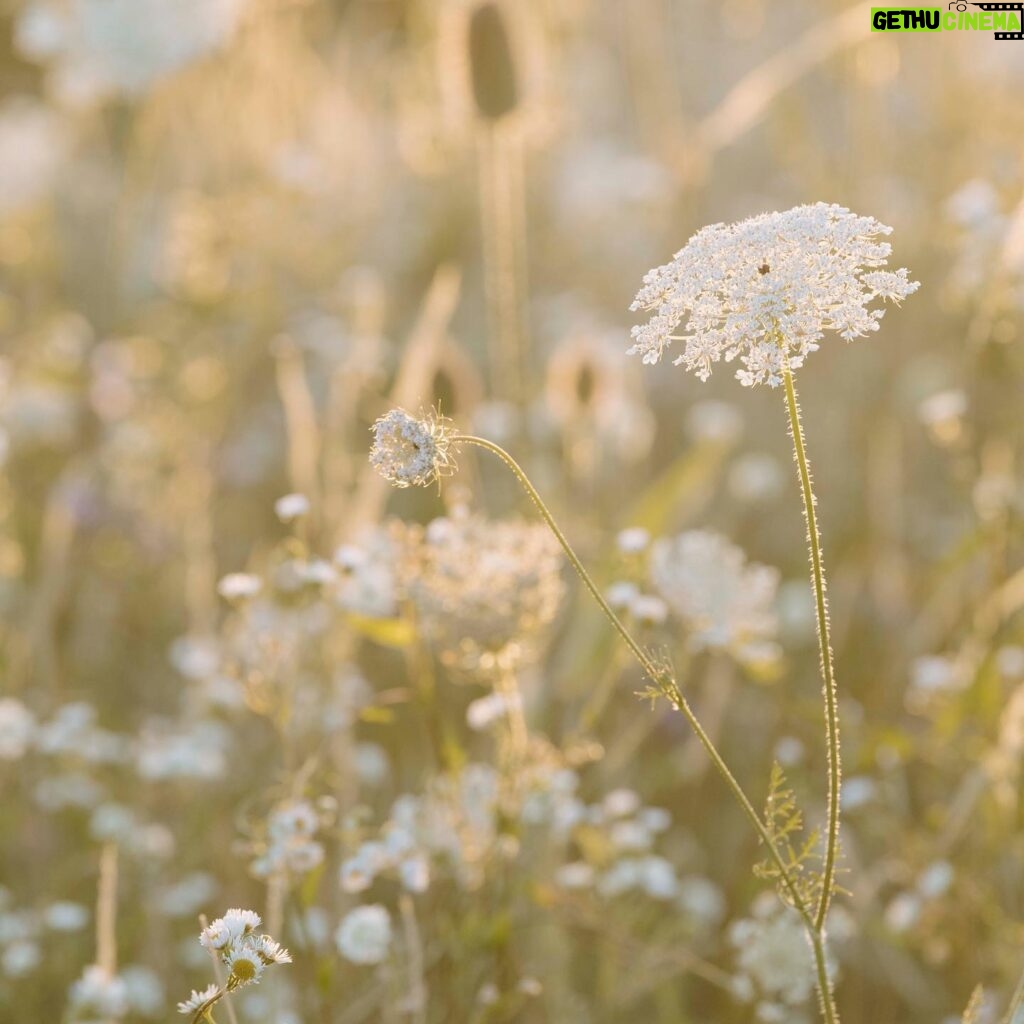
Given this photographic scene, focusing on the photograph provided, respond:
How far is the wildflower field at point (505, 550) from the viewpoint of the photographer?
5.70 feet

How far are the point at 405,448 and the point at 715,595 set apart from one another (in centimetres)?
105

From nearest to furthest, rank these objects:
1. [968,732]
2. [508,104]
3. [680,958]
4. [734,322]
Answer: [734,322], [680,958], [968,732], [508,104]

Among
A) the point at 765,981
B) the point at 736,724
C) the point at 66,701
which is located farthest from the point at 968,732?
the point at 66,701

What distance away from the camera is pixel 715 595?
2.14 metres

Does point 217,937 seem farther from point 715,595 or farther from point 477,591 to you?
point 715,595

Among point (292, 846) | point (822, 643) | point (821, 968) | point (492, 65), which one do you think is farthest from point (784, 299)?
point (492, 65)

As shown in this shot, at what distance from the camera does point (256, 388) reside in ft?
13.8

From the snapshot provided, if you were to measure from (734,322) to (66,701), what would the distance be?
→ 1978 millimetres

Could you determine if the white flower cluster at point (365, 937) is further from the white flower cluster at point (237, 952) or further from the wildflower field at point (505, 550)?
the white flower cluster at point (237, 952)

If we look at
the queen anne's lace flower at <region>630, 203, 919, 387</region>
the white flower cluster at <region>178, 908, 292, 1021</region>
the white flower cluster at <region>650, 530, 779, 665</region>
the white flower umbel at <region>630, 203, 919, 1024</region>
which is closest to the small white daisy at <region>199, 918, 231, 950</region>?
the white flower cluster at <region>178, 908, 292, 1021</region>

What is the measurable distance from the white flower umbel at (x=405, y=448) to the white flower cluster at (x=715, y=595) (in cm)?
86

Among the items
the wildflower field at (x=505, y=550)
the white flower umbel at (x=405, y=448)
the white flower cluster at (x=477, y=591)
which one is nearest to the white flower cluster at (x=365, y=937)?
the wildflower field at (x=505, y=550)

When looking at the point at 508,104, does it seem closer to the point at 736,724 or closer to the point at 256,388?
the point at 736,724

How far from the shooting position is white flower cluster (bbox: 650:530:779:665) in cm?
207
